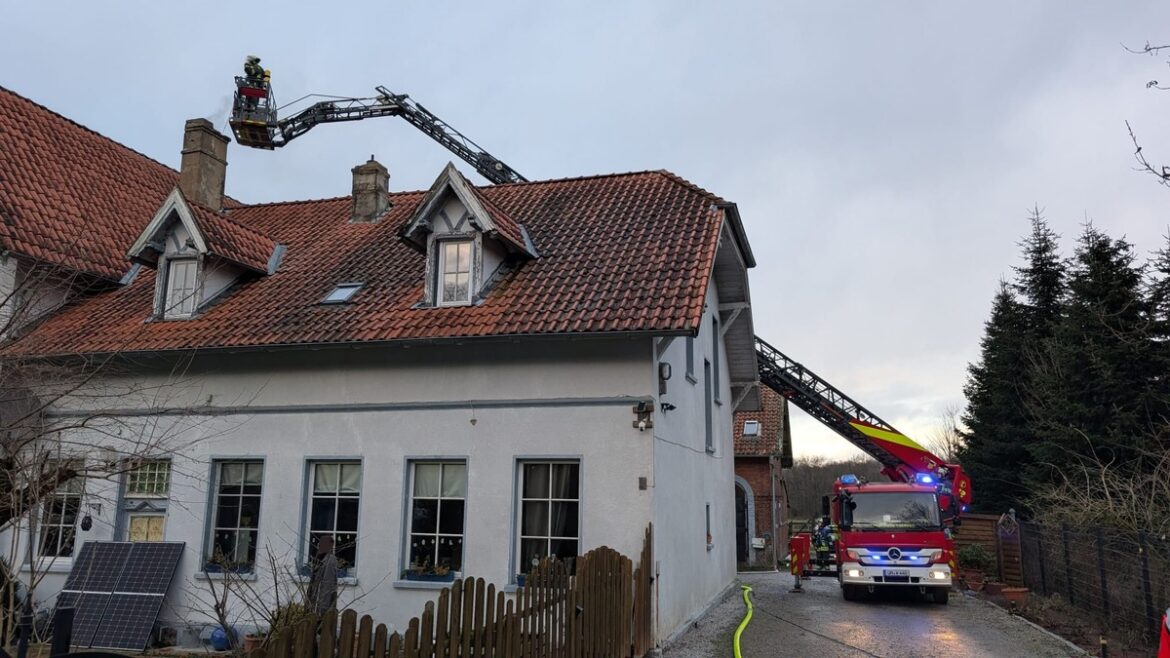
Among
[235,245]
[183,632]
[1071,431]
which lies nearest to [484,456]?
[183,632]

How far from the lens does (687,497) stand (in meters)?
14.0

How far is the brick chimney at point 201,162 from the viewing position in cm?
1909

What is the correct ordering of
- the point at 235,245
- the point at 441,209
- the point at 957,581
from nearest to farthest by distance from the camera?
the point at 441,209, the point at 235,245, the point at 957,581

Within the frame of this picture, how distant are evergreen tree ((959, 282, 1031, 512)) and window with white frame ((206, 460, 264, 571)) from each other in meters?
25.2

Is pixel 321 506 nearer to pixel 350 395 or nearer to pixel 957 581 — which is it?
pixel 350 395

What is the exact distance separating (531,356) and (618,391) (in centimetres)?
146

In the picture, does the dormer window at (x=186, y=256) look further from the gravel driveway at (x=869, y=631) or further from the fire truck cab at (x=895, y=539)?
the fire truck cab at (x=895, y=539)

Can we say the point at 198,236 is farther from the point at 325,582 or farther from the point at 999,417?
the point at 999,417

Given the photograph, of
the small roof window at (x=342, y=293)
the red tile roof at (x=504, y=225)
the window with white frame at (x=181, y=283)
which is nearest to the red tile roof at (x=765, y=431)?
the red tile roof at (x=504, y=225)

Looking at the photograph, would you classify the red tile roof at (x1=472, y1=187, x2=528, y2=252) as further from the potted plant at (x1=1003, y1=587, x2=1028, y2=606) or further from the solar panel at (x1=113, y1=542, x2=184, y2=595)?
the potted plant at (x1=1003, y1=587, x2=1028, y2=606)

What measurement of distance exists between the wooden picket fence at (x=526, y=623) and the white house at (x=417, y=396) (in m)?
1.18

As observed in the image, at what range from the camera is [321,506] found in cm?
1273

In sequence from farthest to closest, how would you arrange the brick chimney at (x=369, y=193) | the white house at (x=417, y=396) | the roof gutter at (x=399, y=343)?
the brick chimney at (x=369, y=193) < the white house at (x=417, y=396) < the roof gutter at (x=399, y=343)

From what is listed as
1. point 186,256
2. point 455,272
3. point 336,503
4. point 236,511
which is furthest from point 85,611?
point 455,272
